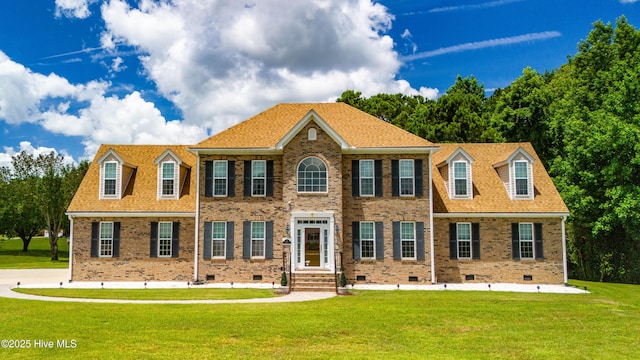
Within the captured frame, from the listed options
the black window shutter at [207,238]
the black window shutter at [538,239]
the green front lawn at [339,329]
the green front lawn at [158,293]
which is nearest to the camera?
the green front lawn at [339,329]

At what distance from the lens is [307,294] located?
21016mm

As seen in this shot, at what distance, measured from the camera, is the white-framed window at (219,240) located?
80.4ft

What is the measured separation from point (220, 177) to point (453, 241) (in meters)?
12.2

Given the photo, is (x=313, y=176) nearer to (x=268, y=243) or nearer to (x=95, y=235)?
(x=268, y=243)

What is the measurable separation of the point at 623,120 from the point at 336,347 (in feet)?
84.8

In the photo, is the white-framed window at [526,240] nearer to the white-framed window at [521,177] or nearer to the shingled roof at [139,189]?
the white-framed window at [521,177]

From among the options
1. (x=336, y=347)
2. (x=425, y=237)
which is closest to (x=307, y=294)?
(x=425, y=237)

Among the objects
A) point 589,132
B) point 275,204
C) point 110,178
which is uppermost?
point 589,132

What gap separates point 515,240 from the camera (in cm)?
2472

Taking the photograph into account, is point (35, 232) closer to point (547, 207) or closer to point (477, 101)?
point (477, 101)

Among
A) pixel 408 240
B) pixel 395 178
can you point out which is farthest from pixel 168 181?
pixel 408 240

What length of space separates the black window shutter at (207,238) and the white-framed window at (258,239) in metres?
2.15

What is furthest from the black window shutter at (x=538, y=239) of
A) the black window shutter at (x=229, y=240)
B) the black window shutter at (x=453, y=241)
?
the black window shutter at (x=229, y=240)

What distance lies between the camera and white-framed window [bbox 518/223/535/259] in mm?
24656
